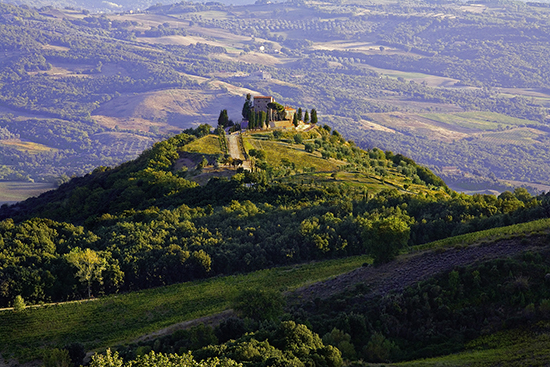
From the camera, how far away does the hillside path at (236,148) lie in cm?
9138

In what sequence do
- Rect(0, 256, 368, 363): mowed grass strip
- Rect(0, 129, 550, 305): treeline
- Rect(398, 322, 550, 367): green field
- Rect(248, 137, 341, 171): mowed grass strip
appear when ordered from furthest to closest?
1. Rect(248, 137, 341, 171): mowed grass strip
2. Rect(0, 129, 550, 305): treeline
3. Rect(0, 256, 368, 363): mowed grass strip
4. Rect(398, 322, 550, 367): green field

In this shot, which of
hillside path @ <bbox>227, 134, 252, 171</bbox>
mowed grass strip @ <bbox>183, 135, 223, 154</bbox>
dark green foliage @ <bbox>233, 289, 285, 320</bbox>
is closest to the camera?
dark green foliage @ <bbox>233, 289, 285, 320</bbox>

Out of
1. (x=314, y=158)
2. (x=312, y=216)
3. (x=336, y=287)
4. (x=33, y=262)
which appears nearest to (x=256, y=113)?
(x=314, y=158)

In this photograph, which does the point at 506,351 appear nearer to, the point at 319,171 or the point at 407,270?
the point at 407,270

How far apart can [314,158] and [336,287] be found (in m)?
53.0

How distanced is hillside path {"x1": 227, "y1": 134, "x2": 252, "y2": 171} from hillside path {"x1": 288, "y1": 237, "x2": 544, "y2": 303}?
43574mm

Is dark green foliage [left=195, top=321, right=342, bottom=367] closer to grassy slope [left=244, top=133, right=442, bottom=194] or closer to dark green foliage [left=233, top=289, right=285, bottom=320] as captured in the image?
dark green foliage [left=233, top=289, right=285, bottom=320]

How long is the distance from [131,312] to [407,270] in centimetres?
2207

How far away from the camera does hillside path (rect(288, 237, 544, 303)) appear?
4312cm

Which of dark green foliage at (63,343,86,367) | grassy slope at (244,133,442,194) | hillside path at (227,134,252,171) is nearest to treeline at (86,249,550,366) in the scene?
dark green foliage at (63,343,86,367)

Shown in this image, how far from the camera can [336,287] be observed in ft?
153

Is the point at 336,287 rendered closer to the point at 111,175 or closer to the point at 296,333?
the point at 296,333

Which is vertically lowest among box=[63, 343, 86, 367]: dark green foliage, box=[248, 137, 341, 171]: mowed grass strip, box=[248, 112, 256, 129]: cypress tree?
box=[63, 343, 86, 367]: dark green foliage

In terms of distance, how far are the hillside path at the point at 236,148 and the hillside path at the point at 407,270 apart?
43.6 m
